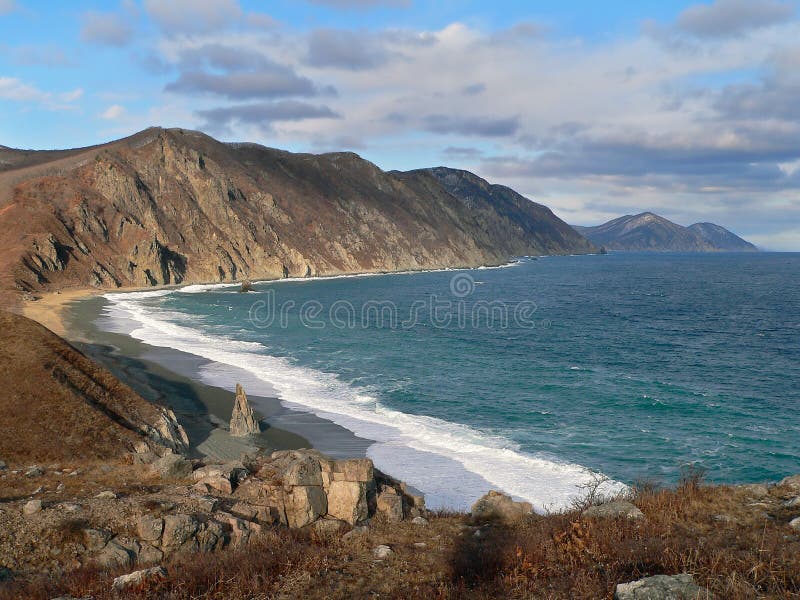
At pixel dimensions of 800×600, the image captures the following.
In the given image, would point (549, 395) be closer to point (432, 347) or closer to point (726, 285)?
point (432, 347)

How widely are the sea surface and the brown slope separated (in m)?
9.98

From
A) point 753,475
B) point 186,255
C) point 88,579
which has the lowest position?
point 753,475

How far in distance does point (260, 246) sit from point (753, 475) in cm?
13461

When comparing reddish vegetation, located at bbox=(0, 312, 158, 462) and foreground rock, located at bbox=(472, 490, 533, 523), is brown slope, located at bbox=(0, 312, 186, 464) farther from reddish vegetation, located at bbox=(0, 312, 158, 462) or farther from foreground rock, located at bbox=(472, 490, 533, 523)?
foreground rock, located at bbox=(472, 490, 533, 523)

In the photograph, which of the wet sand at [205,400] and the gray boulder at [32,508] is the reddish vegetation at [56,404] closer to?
the wet sand at [205,400]

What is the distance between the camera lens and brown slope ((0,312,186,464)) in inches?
741

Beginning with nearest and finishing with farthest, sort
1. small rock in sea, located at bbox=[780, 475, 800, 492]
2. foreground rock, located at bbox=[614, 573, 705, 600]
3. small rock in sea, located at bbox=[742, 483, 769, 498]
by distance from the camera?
foreground rock, located at bbox=[614, 573, 705, 600], small rock in sea, located at bbox=[742, 483, 769, 498], small rock in sea, located at bbox=[780, 475, 800, 492]

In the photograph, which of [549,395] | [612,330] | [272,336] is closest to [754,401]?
[549,395]

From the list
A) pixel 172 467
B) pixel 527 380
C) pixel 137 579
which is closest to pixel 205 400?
pixel 172 467

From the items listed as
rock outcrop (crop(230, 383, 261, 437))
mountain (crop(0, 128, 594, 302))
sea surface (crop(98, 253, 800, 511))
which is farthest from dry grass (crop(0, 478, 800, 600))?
mountain (crop(0, 128, 594, 302))

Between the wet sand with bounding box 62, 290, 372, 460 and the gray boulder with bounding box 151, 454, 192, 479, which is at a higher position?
the gray boulder with bounding box 151, 454, 192, 479

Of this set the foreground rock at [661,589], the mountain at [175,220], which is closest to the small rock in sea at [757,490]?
the foreground rock at [661,589]

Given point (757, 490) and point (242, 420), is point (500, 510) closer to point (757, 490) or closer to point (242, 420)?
point (757, 490)

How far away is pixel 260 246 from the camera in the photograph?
145 m
